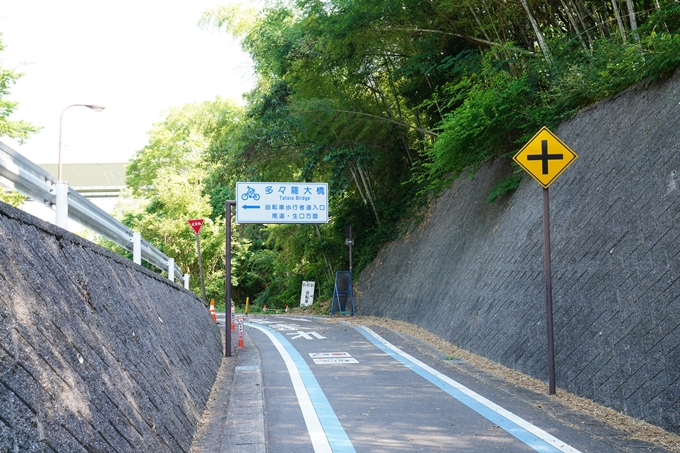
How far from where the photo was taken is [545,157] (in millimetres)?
8047

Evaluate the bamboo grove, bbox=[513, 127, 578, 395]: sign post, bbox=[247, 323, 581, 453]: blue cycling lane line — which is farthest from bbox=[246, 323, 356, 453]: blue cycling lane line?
the bamboo grove

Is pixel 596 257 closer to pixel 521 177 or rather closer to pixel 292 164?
pixel 521 177

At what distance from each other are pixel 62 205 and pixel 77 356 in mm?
2198

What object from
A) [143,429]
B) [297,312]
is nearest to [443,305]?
[143,429]

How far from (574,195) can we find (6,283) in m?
8.43

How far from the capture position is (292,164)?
25.4 meters

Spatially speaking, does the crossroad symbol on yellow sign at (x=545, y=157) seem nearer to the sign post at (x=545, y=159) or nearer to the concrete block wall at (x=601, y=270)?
the sign post at (x=545, y=159)

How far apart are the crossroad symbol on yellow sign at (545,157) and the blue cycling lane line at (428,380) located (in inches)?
122

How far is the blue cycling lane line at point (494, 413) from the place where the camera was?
5.32 metres

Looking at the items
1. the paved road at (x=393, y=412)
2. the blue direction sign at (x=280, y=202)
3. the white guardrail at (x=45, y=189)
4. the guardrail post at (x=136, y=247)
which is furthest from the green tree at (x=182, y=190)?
the white guardrail at (x=45, y=189)

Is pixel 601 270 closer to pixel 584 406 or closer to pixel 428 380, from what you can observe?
pixel 584 406

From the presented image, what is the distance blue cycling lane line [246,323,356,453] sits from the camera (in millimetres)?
5508

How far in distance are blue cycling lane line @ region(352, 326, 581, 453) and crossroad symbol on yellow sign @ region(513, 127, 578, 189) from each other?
9.96ft

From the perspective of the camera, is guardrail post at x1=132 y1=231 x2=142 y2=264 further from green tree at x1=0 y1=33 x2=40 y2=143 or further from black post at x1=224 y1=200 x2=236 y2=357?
green tree at x1=0 y1=33 x2=40 y2=143
